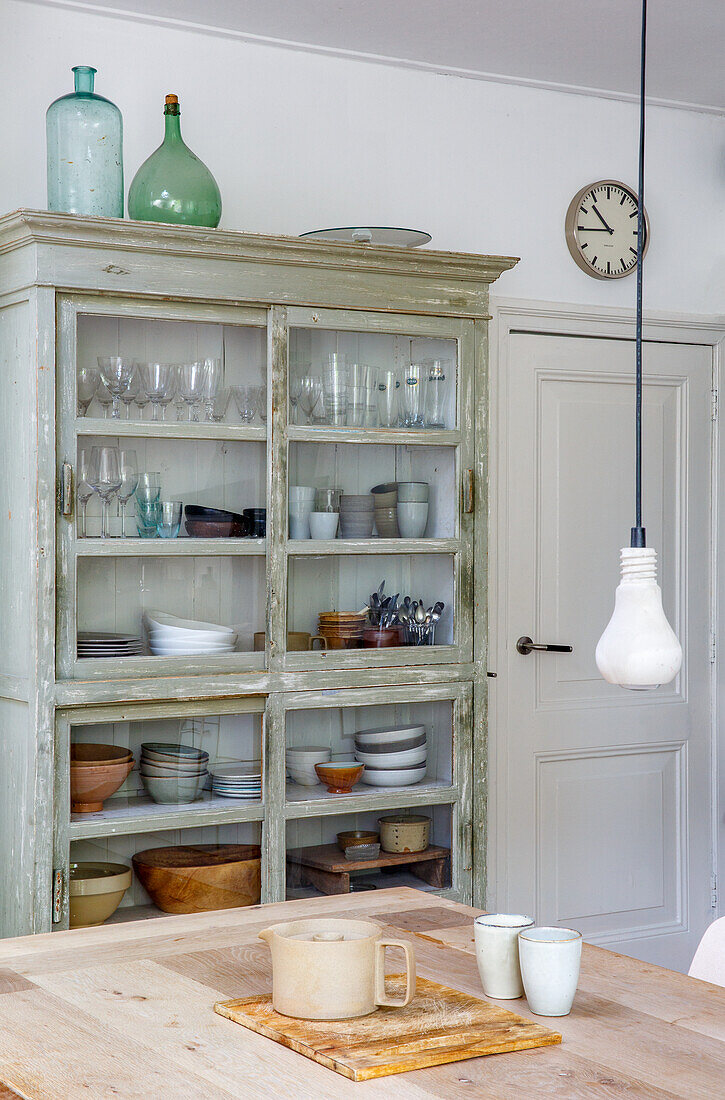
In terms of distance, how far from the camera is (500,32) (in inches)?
126

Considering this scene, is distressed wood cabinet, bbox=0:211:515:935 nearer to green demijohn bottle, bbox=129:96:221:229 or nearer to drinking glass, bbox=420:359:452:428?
drinking glass, bbox=420:359:452:428

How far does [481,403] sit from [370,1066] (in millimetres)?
2117

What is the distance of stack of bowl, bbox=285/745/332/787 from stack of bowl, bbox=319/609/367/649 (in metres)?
0.25

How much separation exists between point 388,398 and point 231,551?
559mm

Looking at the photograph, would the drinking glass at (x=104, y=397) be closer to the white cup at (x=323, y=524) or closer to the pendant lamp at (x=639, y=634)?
the white cup at (x=323, y=524)

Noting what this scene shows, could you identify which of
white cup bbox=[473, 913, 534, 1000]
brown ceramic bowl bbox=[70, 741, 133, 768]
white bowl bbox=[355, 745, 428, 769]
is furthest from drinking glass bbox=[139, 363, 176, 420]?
white cup bbox=[473, 913, 534, 1000]

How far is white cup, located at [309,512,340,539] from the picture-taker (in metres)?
2.93

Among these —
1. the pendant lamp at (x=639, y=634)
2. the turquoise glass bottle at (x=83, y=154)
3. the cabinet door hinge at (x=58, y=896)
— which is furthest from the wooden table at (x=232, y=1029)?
the turquoise glass bottle at (x=83, y=154)

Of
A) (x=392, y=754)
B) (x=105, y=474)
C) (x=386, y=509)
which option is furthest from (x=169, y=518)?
(x=392, y=754)

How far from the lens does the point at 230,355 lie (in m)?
2.84

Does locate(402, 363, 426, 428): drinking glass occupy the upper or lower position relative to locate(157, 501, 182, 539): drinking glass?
upper

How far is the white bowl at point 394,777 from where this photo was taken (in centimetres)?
301

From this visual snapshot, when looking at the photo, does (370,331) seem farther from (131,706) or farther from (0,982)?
(0,982)

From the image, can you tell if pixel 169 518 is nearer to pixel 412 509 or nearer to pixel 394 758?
pixel 412 509
